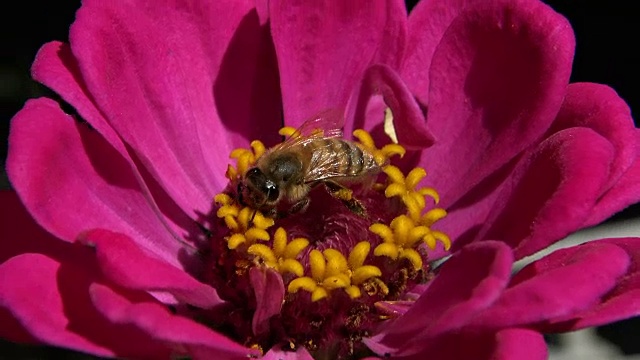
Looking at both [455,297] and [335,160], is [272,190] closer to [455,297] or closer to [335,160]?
[335,160]

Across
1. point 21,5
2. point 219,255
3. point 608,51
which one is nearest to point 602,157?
point 219,255

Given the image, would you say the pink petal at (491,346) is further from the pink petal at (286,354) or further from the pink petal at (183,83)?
the pink petal at (183,83)

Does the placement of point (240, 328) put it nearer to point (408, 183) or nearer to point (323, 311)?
point (323, 311)

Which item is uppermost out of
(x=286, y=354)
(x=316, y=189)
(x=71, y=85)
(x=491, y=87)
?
(x=71, y=85)

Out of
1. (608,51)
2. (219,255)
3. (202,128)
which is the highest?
(202,128)

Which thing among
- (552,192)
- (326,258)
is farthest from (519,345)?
(326,258)

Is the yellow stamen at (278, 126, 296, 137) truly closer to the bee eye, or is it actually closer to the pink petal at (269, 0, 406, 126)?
the pink petal at (269, 0, 406, 126)
